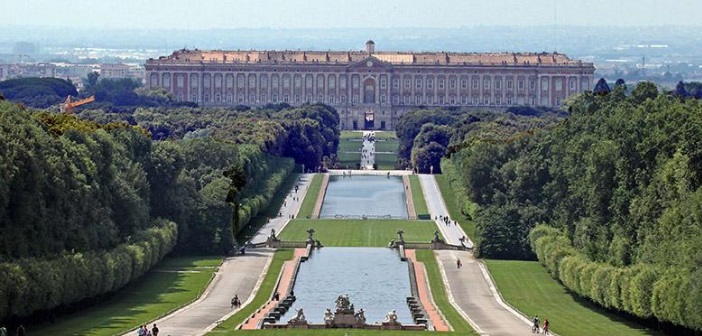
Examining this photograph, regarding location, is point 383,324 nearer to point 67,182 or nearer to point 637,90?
point 67,182

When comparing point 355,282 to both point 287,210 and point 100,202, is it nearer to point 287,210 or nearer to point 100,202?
point 100,202

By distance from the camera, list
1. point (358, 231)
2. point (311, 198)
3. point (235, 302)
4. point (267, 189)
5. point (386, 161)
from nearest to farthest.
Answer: point (235, 302), point (358, 231), point (267, 189), point (311, 198), point (386, 161)

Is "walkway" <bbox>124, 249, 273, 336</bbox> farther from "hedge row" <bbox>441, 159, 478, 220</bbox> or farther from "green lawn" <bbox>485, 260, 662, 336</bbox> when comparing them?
"hedge row" <bbox>441, 159, 478, 220</bbox>

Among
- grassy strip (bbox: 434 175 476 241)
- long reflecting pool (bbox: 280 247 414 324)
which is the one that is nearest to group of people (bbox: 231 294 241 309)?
long reflecting pool (bbox: 280 247 414 324)

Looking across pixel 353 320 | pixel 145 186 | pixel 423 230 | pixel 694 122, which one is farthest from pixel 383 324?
pixel 423 230

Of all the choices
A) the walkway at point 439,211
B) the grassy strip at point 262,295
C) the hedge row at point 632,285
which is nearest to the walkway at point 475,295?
the walkway at point 439,211

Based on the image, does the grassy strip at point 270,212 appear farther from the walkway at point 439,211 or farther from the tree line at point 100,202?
the walkway at point 439,211

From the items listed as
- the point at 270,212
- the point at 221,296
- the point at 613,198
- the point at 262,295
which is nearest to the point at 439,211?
the point at 270,212
